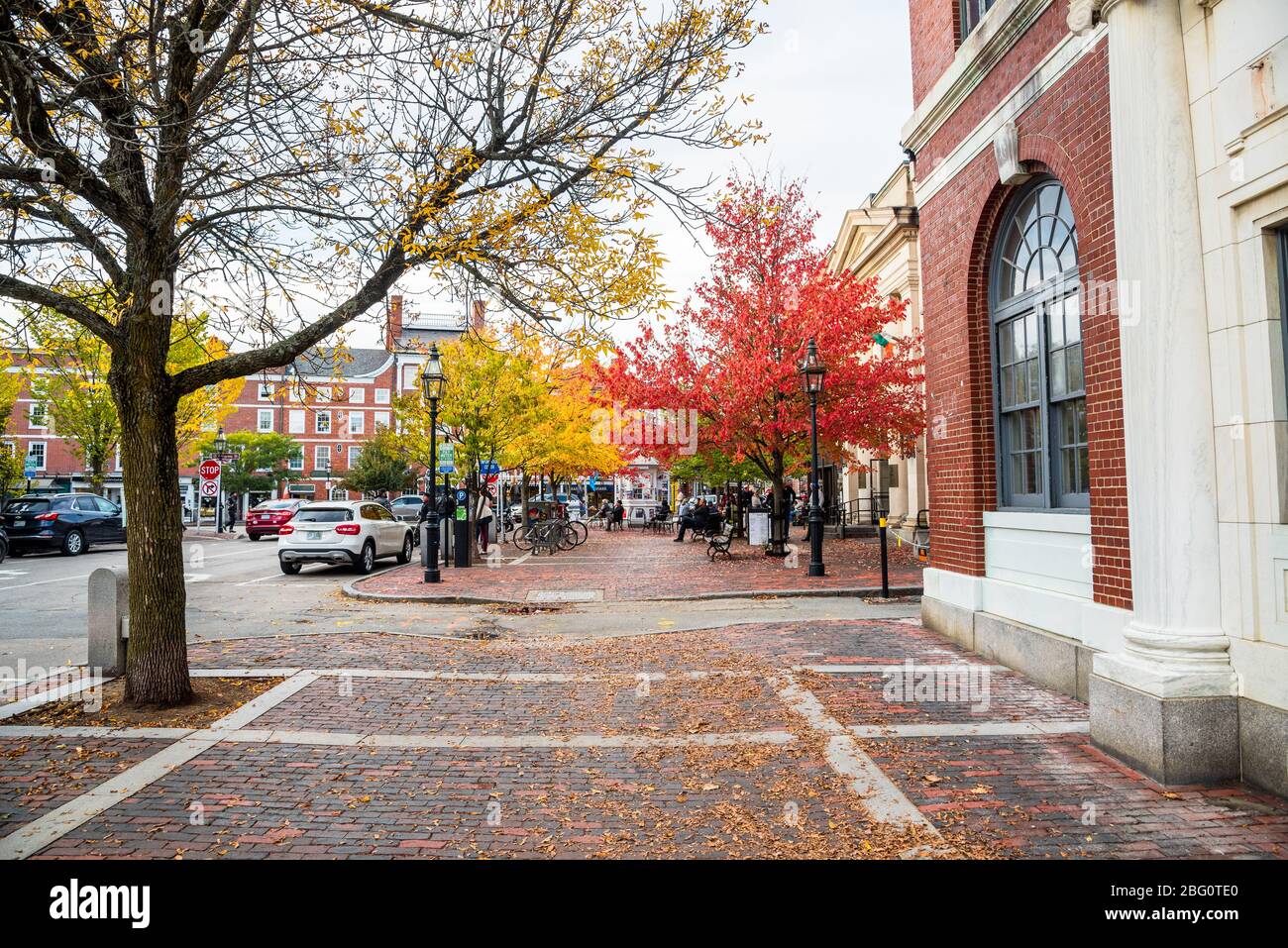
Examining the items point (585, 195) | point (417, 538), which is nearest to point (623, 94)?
point (585, 195)

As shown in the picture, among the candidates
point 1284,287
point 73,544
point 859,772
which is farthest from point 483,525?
point 1284,287

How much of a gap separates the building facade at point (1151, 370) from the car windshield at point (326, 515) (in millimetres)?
15085

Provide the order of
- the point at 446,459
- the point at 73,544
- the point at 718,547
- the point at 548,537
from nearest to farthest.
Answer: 1. the point at 446,459
2. the point at 718,547
3. the point at 548,537
4. the point at 73,544

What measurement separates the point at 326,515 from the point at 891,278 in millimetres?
19798

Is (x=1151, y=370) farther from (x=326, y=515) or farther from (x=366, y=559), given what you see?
(x=326, y=515)

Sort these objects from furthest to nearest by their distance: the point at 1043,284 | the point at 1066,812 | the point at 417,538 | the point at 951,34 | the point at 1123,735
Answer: the point at 417,538 → the point at 951,34 → the point at 1043,284 → the point at 1123,735 → the point at 1066,812

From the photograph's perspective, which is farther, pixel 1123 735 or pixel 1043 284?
pixel 1043 284

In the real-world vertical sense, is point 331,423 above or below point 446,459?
above

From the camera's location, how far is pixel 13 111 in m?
5.13

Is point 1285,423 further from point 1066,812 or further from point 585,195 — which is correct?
point 585,195

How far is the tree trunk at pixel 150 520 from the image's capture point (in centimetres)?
598

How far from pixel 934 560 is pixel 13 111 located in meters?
9.41

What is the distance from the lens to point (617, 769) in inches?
189

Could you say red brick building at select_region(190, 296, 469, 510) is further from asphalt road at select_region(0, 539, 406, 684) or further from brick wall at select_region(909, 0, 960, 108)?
brick wall at select_region(909, 0, 960, 108)
